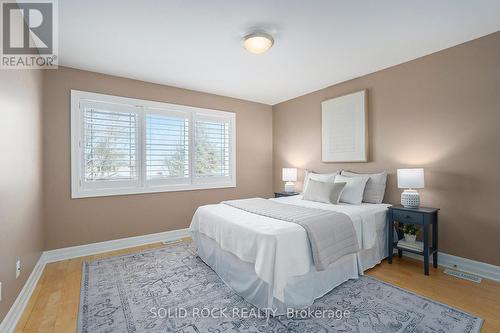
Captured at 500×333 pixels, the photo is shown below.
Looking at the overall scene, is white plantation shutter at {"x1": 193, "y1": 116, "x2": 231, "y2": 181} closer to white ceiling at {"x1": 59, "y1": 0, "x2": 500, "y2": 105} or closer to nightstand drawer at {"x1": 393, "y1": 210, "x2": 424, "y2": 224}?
white ceiling at {"x1": 59, "y1": 0, "x2": 500, "y2": 105}

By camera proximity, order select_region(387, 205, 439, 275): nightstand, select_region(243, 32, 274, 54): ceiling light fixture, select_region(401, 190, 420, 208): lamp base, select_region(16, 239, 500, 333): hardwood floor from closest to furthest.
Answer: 1. select_region(16, 239, 500, 333): hardwood floor
2. select_region(243, 32, 274, 54): ceiling light fixture
3. select_region(387, 205, 439, 275): nightstand
4. select_region(401, 190, 420, 208): lamp base

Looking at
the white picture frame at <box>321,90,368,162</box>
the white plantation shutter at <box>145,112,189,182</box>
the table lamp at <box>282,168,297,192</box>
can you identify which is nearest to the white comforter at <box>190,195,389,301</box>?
the white picture frame at <box>321,90,368,162</box>

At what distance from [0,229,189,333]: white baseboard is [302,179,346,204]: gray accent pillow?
7.47 ft

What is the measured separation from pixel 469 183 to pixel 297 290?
2.37 metres

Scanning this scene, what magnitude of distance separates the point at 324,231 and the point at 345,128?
2.26 m

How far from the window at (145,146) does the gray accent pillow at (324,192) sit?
1.78 meters

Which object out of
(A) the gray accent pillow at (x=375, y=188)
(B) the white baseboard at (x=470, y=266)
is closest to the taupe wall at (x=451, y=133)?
(B) the white baseboard at (x=470, y=266)

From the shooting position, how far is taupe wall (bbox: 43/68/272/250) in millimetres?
3162

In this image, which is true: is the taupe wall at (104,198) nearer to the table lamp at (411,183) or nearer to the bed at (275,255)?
the bed at (275,255)

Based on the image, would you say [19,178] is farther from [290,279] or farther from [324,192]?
[324,192]

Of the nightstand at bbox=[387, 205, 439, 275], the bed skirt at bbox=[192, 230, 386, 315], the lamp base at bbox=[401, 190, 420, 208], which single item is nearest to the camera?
the bed skirt at bbox=[192, 230, 386, 315]

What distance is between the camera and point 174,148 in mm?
4113

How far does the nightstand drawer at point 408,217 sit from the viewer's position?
269cm

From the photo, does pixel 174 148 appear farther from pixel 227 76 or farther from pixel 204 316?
pixel 204 316
